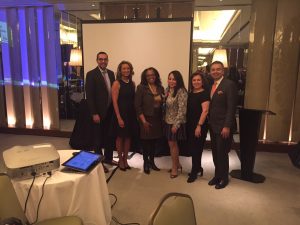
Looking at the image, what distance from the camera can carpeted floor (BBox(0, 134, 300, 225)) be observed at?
Result: 2.53 m

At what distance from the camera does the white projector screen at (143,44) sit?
12.5 feet

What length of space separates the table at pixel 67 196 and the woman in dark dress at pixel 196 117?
1536 millimetres

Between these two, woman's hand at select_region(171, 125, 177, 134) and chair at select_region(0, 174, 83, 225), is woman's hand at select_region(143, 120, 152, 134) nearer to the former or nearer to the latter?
woman's hand at select_region(171, 125, 177, 134)

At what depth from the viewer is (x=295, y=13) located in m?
3.97

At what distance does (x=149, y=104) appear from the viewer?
3.24 metres

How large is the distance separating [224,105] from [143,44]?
1.66 metres

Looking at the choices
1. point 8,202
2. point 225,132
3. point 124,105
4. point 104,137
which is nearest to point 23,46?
point 104,137

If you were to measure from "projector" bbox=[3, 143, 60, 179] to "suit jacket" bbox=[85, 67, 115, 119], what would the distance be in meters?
1.56

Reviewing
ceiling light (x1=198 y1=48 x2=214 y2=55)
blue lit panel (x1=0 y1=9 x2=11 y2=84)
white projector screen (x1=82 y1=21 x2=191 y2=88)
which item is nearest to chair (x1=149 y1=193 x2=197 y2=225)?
white projector screen (x1=82 y1=21 x2=191 y2=88)

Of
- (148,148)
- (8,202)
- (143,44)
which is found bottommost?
(148,148)

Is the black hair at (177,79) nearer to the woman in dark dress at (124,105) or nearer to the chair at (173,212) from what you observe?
the woman in dark dress at (124,105)

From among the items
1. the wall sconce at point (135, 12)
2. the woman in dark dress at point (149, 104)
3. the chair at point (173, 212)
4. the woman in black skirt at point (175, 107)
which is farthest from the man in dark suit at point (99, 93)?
the chair at point (173, 212)

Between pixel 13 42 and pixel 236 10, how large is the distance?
412 centimetres

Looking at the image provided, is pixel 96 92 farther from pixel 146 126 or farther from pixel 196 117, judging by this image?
pixel 196 117
